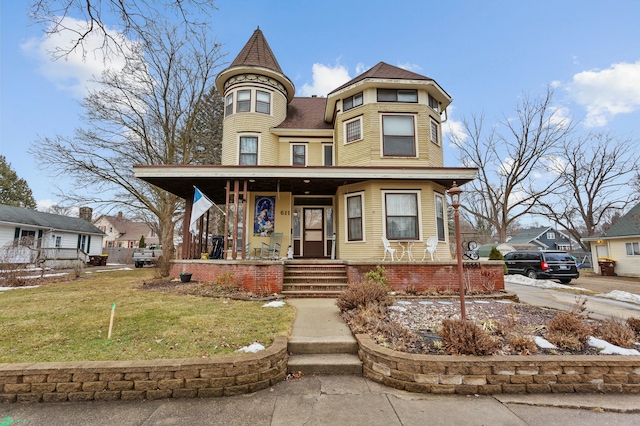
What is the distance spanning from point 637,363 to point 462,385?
206 centimetres

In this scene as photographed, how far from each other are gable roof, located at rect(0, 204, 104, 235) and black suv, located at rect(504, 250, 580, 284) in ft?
103

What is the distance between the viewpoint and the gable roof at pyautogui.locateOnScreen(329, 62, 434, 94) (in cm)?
1145

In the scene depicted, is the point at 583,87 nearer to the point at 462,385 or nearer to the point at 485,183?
the point at 485,183

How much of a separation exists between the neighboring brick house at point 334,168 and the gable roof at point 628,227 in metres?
15.9

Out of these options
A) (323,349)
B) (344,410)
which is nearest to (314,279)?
(323,349)

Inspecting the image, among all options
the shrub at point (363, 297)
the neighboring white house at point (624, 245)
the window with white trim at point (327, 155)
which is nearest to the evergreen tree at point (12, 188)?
the window with white trim at point (327, 155)

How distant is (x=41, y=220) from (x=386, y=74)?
27.3 m

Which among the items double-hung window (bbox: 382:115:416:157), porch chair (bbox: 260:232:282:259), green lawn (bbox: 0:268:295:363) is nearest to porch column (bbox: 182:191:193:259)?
porch chair (bbox: 260:232:282:259)

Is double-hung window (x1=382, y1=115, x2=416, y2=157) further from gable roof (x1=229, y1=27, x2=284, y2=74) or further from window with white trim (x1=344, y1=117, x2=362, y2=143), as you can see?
gable roof (x1=229, y1=27, x2=284, y2=74)

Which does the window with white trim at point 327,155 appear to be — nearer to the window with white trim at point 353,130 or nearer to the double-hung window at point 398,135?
the window with white trim at point 353,130

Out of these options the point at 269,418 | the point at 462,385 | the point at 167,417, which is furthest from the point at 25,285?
the point at 462,385

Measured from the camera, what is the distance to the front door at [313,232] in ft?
41.0

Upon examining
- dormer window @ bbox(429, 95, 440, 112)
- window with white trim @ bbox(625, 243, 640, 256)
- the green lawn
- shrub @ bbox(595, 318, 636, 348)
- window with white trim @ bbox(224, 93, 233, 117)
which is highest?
window with white trim @ bbox(224, 93, 233, 117)

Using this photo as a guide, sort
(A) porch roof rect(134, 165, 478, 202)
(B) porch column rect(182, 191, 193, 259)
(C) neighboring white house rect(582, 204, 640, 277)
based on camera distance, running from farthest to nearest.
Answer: (C) neighboring white house rect(582, 204, 640, 277) < (B) porch column rect(182, 191, 193, 259) < (A) porch roof rect(134, 165, 478, 202)
